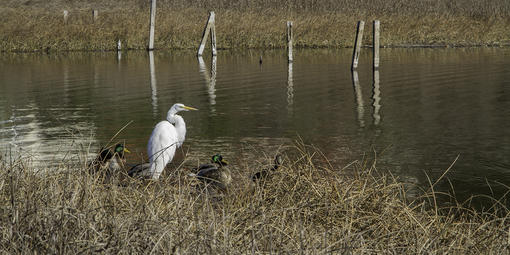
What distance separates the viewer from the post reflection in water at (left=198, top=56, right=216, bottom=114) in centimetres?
1765

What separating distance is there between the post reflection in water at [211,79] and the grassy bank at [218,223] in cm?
980

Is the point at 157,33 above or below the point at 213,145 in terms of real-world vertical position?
above

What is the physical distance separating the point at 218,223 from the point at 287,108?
11220mm

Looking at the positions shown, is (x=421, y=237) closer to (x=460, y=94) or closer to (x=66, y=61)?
(x=460, y=94)

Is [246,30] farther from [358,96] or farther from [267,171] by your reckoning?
[267,171]

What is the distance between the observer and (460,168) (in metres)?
9.59

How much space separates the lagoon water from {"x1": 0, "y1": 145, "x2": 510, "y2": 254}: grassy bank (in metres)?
0.75

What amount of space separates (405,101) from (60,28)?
23.3m

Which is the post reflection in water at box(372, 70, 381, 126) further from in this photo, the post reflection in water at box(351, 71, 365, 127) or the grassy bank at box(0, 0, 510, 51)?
the grassy bank at box(0, 0, 510, 51)

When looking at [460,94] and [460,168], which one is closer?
[460,168]

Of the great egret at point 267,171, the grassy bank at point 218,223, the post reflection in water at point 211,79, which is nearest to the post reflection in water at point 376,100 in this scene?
the post reflection in water at point 211,79

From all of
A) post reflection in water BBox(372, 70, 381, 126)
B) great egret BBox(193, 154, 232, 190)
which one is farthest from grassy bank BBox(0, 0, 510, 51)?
great egret BBox(193, 154, 232, 190)

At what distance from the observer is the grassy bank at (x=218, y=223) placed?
4.25 meters

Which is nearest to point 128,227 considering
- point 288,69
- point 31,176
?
point 31,176
